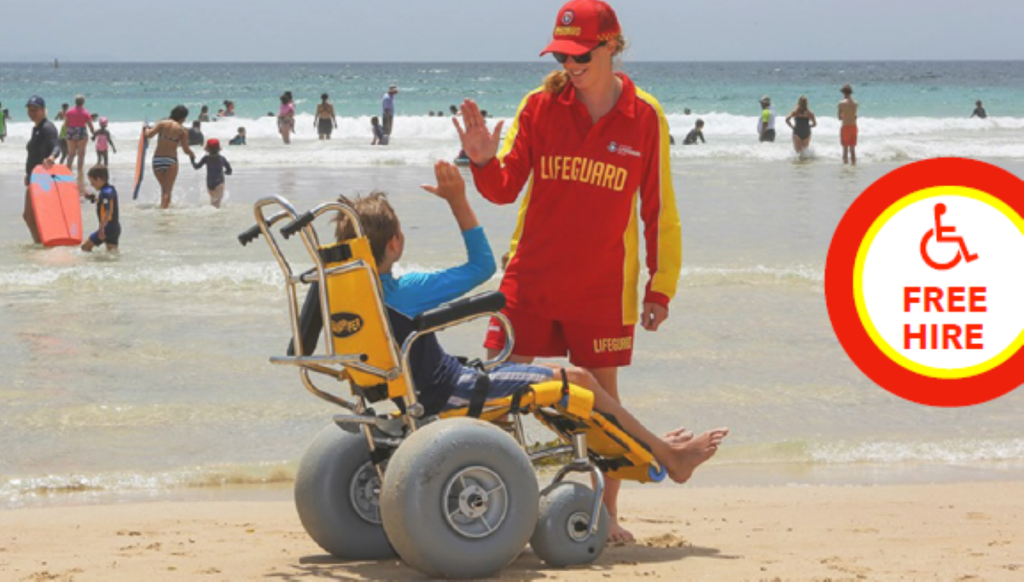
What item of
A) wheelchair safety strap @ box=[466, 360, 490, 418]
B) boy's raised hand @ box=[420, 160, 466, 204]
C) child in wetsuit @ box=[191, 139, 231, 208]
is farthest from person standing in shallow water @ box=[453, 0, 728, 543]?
child in wetsuit @ box=[191, 139, 231, 208]

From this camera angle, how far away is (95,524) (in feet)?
17.4

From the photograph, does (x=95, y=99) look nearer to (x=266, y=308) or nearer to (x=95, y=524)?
(x=266, y=308)

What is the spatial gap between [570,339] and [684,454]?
55cm

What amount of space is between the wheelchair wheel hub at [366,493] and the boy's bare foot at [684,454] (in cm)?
97

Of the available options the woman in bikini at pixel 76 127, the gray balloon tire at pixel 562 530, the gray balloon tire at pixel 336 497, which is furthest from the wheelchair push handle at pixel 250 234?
the woman in bikini at pixel 76 127

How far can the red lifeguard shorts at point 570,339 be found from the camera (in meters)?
4.64

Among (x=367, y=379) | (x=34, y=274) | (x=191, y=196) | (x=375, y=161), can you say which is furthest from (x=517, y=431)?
(x=375, y=161)

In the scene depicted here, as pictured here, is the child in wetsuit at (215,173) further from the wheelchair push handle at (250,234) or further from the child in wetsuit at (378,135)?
the child in wetsuit at (378,135)

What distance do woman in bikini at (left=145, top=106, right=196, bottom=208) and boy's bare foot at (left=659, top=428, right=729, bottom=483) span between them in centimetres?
1423

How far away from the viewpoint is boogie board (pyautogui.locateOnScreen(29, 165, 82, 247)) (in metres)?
14.4

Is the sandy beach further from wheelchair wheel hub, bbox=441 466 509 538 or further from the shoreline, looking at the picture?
wheelchair wheel hub, bbox=441 466 509 538

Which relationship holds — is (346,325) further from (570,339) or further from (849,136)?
(849,136)
